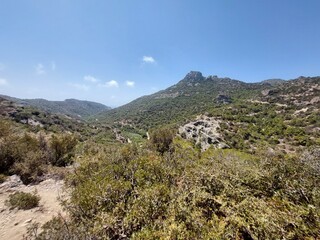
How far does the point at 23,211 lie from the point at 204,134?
5038 centimetres

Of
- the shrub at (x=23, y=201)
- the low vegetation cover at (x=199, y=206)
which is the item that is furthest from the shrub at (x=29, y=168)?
the low vegetation cover at (x=199, y=206)

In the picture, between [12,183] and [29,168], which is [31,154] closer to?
[29,168]

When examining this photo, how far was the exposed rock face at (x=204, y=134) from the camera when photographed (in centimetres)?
5149

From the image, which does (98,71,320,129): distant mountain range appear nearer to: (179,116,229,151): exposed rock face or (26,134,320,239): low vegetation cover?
(179,116,229,151): exposed rock face

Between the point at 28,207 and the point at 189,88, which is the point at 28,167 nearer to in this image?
the point at 28,207

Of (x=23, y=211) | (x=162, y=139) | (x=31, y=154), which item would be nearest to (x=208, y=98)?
(x=162, y=139)

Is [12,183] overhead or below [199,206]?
below

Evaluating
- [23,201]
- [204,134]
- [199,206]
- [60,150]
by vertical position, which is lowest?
[204,134]

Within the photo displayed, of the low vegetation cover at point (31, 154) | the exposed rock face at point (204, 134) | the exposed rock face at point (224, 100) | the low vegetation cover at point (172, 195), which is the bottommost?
the exposed rock face at point (204, 134)

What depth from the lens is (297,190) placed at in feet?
26.6

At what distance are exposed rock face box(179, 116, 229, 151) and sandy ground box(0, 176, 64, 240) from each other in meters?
41.5

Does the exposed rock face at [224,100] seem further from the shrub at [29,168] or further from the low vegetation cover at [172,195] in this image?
the shrub at [29,168]

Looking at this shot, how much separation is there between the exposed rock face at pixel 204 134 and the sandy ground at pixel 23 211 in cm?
4148

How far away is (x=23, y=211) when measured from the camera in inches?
454
